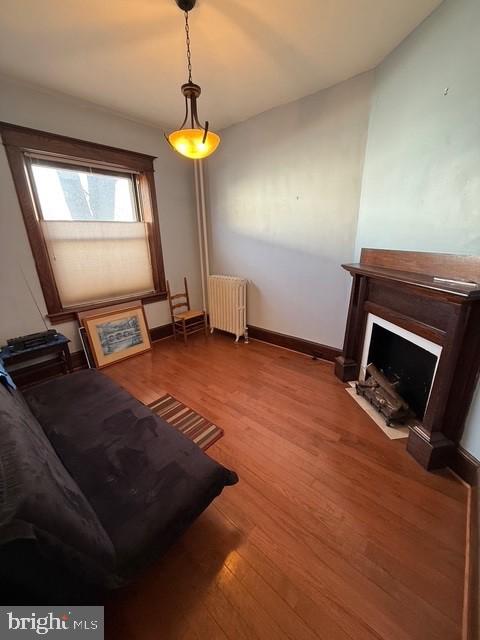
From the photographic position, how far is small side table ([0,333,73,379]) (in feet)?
7.14

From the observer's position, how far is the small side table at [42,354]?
218 cm

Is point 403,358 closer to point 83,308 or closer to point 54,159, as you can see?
point 83,308

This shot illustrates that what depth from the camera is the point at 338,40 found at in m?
1.72

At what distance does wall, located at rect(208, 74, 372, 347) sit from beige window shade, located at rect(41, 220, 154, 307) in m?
1.16

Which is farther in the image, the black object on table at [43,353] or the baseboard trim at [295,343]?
the baseboard trim at [295,343]

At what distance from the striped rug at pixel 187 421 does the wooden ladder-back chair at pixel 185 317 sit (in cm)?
134

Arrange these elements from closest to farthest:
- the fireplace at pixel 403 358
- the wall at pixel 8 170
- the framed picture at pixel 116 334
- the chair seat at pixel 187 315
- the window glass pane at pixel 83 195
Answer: the fireplace at pixel 403 358
the wall at pixel 8 170
the window glass pane at pixel 83 195
the framed picture at pixel 116 334
the chair seat at pixel 187 315

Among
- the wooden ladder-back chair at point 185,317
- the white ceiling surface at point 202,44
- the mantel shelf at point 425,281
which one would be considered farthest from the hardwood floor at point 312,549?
the white ceiling surface at point 202,44

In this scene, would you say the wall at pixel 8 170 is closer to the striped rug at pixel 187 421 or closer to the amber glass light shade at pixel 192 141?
the striped rug at pixel 187 421

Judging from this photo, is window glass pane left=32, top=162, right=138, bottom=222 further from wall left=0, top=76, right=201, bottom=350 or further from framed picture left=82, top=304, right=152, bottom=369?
framed picture left=82, top=304, right=152, bottom=369

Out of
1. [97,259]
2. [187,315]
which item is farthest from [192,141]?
[187,315]

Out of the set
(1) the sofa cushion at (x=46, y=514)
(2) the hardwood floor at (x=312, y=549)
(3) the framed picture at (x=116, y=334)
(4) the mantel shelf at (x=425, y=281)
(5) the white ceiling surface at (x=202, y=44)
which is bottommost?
(2) the hardwood floor at (x=312, y=549)

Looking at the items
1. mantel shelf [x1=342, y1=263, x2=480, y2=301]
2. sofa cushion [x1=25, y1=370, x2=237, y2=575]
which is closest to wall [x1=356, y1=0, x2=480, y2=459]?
mantel shelf [x1=342, y1=263, x2=480, y2=301]

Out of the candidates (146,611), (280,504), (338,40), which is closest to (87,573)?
(146,611)
